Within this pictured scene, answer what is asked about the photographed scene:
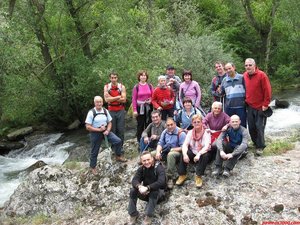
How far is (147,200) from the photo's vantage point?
27.5 ft

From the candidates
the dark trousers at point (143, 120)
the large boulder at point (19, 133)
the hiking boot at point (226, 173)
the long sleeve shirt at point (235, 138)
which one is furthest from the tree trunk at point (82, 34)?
the hiking boot at point (226, 173)

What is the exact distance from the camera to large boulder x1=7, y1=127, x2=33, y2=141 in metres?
23.7

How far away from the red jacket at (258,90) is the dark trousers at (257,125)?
157 mm

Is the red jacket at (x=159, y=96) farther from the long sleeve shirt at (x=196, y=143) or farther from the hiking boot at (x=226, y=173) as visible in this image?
the hiking boot at (x=226, y=173)

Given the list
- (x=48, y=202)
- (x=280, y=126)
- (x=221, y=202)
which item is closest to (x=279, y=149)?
(x=221, y=202)

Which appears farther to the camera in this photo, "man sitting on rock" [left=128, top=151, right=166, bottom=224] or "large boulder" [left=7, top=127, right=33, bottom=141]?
"large boulder" [left=7, top=127, right=33, bottom=141]

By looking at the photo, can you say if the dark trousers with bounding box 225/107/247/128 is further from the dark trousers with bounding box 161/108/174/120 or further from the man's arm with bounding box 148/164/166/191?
the man's arm with bounding box 148/164/166/191

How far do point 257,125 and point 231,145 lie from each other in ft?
3.61

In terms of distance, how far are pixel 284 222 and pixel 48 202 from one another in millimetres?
6030

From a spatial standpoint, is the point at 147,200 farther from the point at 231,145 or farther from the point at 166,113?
the point at 166,113

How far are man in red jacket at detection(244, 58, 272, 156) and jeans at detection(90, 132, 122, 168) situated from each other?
139 inches

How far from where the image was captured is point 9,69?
60.7ft

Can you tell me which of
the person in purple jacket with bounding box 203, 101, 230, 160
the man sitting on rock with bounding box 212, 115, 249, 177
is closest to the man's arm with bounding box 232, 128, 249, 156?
the man sitting on rock with bounding box 212, 115, 249, 177

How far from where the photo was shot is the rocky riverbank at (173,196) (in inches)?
314
